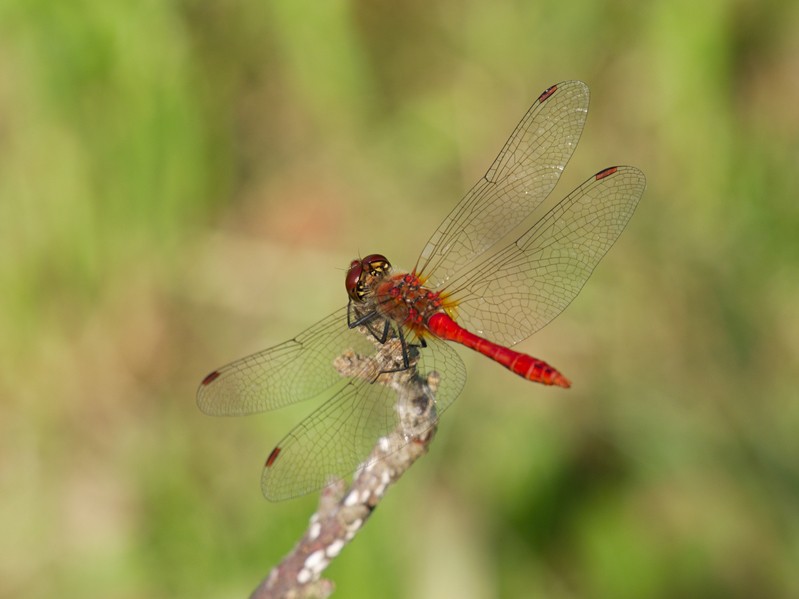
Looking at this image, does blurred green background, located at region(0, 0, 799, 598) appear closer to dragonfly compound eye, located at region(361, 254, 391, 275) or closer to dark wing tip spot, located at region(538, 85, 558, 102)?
dragonfly compound eye, located at region(361, 254, 391, 275)

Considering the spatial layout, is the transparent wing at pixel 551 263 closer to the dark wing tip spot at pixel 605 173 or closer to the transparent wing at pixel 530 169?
the dark wing tip spot at pixel 605 173

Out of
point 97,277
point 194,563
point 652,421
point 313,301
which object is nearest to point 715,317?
point 652,421

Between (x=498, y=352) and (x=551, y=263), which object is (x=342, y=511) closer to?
(x=498, y=352)

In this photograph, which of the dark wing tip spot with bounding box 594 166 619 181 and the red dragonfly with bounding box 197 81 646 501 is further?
the dark wing tip spot with bounding box 594 166 619 181

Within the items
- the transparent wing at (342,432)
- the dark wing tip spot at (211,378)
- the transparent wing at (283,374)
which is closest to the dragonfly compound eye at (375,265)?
the transparent wing at (283,374)

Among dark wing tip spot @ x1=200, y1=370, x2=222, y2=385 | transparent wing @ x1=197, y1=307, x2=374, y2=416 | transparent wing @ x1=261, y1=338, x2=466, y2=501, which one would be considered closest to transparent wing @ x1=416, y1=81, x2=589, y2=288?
transparent wing @ x1=197, y1=307, x2=374, y2=416

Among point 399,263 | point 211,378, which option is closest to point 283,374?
point 211,378

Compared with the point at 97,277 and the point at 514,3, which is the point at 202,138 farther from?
the point at 514,3
